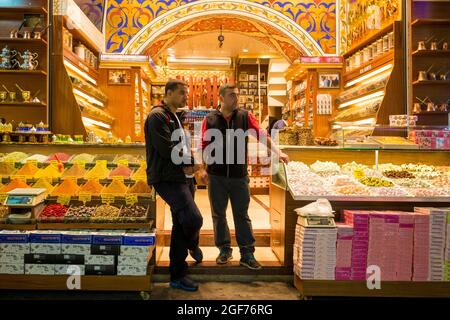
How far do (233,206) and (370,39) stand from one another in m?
4.79

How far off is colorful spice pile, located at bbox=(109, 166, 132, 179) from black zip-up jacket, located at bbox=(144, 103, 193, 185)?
61cm

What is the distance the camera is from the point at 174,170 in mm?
3695

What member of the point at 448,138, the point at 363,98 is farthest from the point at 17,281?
the point at 363,98

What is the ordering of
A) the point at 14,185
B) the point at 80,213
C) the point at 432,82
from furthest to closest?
the point at 432,82, the point at 14,185, the point at 80,213

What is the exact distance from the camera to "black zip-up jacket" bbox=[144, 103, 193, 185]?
361cm

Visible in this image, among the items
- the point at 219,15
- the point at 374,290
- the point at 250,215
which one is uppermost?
the point at 219,15

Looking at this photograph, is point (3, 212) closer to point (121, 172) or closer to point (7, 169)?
point (7, 169)

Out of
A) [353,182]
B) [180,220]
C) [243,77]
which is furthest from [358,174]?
[243,77]

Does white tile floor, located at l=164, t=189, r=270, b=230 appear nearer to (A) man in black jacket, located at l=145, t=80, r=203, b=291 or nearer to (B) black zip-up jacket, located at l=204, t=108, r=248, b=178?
(B) black zip-up jacket, located at l=204, t=108, r=248, b=178

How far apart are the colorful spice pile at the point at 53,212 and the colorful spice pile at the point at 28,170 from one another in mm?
471

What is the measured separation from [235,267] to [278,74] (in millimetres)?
9543

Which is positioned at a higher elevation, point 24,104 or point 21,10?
point 21,10

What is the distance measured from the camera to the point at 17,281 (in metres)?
3.69

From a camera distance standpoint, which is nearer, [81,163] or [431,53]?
[81,163]
